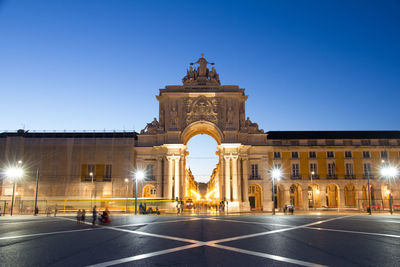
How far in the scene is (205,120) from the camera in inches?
2363

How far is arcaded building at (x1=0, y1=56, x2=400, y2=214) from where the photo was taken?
57312mm

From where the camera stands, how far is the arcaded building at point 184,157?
57.3 meters

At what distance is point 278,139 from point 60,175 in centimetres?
4168

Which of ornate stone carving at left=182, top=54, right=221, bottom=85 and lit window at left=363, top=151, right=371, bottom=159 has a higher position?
ornate stone carving at left=182, top=54, right=221, bottom=85

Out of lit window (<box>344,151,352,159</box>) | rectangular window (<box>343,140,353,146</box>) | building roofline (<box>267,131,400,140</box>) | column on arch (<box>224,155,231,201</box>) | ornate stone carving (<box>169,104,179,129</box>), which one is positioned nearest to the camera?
column on arch (<box>224,155,231,201</box>)

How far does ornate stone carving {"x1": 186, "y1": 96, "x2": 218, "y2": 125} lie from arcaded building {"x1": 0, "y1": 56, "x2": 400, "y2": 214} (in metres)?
0.19

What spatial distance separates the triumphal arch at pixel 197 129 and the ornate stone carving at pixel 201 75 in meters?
0.20

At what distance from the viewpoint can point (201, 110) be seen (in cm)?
6050

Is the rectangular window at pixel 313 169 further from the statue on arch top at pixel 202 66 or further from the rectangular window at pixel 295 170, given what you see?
the statue on arch top at pixel 202 66

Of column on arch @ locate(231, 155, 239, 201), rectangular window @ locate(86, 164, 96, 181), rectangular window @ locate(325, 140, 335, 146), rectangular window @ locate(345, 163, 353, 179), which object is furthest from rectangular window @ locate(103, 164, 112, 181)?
rectangular window @ locate(345, 163, 353, 179)

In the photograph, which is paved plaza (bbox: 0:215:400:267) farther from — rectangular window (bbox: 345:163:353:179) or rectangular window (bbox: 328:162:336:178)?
rectangular window (bbox: 345:163:353:179)

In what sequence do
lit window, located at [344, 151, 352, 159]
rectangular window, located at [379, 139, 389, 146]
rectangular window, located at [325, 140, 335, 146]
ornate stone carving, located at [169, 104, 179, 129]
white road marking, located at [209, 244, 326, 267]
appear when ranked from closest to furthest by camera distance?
white road marking, located at [209, 244, 326, 267] → ornate stone carving, located at [169, 104, 179, 129] → lit window, located at [344, 151, 352, 159] → rectangular window, located at [379, 139, 389, 146] → rectangular window, located at [325, 140, 335, 146]

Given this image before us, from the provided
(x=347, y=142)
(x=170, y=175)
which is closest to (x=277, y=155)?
(x=347, y=142)

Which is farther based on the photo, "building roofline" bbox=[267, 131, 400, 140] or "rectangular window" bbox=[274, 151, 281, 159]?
"building roofline" bbox=[267, 131, 400, 140]
